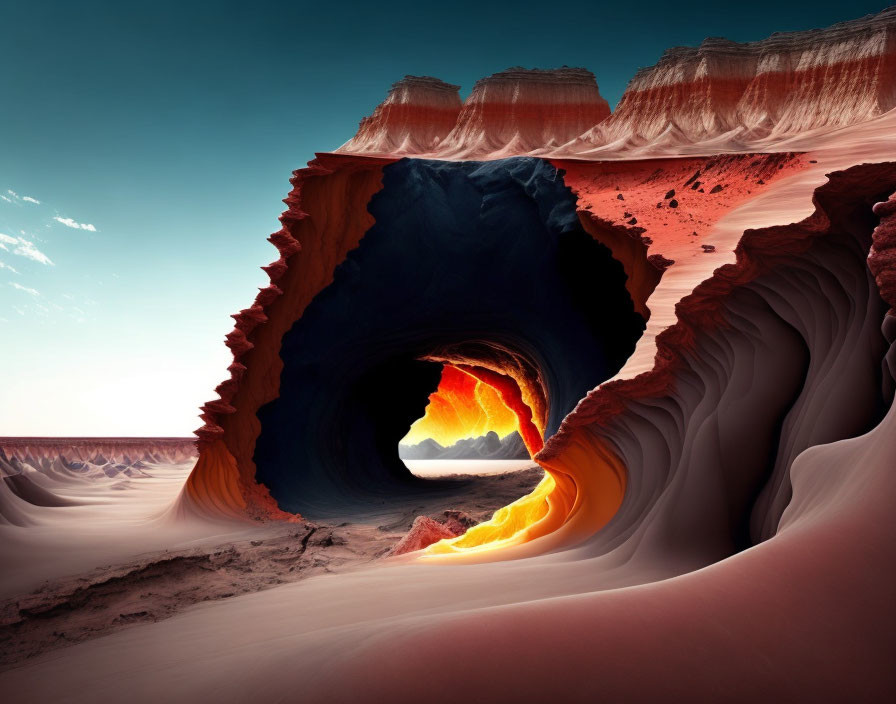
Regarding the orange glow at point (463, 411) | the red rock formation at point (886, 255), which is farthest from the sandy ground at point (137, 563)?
the orange glow at point (463, 411)

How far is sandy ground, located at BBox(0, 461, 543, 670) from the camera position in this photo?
10.3ft

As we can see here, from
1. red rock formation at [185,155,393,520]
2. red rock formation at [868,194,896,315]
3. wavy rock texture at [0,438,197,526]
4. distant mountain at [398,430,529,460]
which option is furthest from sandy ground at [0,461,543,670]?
distant mountain at [398,430,529,460]

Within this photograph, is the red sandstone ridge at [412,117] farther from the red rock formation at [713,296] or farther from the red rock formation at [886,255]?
the red rock formation at [886,255]

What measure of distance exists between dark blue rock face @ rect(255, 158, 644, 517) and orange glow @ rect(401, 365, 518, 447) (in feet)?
26.4

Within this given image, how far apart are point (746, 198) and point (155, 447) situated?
25041 millimetres

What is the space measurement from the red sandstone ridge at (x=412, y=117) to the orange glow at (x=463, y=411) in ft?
22.8

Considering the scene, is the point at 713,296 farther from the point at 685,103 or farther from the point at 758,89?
the point at 758,89

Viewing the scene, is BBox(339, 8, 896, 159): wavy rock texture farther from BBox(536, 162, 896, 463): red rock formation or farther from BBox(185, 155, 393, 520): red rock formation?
BBox(536, 162, 896, 463): red rock formation

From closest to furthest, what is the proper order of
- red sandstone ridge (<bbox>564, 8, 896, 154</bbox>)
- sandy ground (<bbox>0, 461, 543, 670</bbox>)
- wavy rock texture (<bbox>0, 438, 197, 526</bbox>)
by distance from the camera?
sandy ground (<bbox>0, 461, 543, 670</bbox>) → wavy rock texture (<bbox>0, 438, 197, 526</bbox>) → red sandstone ridge (<bbox>564, 8, 896, 154</bbox>)

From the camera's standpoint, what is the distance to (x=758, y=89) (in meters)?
8.74

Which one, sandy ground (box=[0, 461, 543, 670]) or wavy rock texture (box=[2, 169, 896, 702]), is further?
sandy ground (box=[0, 461, 543, 670])

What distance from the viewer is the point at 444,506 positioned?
25.8 ft

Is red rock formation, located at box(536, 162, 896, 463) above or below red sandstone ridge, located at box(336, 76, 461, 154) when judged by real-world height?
below

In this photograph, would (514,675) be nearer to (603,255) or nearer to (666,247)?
(666,247)
